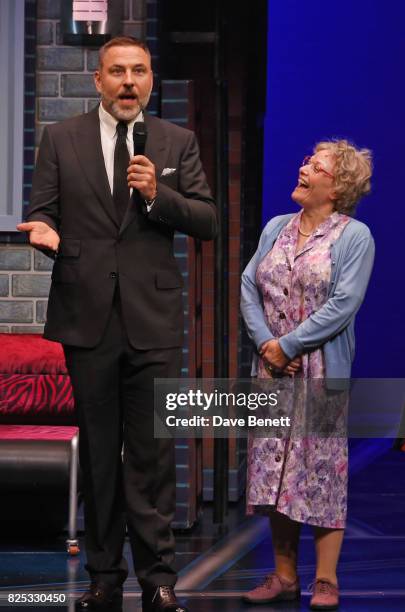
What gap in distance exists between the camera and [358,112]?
9.91 meters

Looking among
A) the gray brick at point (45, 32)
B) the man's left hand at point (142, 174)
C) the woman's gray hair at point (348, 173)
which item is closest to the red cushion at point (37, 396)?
the gray brick at point (45, 32)

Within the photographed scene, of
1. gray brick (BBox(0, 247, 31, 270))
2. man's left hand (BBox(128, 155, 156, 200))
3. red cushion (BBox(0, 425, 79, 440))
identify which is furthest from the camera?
gray brick (BBox(0, 247, 31, 270))

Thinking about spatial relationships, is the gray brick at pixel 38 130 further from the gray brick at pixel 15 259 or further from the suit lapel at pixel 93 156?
the suit lapel at pixel 93 156

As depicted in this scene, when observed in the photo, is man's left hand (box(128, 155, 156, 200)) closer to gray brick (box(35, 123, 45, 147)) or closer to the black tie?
the black tie

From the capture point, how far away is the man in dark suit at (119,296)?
10.9ft

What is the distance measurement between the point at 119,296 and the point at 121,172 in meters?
0.34

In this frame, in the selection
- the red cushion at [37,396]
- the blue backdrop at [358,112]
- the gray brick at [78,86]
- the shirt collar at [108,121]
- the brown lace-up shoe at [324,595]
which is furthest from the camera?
the blue backdrop at [358,112]

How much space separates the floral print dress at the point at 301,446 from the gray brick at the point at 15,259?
58.3 inches

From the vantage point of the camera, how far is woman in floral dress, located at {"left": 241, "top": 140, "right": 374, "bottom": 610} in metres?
3.71

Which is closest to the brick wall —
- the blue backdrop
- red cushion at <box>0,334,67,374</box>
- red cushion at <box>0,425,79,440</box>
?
red cushion at <box>0,334,67,374</box>

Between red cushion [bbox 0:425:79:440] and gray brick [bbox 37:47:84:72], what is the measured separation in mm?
1437

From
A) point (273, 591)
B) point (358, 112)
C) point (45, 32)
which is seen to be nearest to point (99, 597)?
point (273, 591)

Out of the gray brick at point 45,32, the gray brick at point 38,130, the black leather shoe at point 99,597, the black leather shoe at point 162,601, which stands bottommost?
the black leather shoe at point 99,597

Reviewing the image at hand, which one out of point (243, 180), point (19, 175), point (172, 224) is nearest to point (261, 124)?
point (243, 180)
